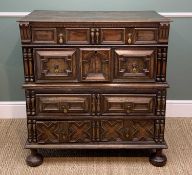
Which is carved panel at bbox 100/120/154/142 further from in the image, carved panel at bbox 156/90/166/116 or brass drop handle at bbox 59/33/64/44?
brass drop handle at bbox 59/33/64/44

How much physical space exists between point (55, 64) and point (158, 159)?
2.98ft

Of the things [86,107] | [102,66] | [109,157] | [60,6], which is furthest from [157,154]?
[60,6]

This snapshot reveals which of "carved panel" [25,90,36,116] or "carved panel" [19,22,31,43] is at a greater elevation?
"carved panel" [19,22,31,43]

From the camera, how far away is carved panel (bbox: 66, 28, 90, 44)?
6.04 feet

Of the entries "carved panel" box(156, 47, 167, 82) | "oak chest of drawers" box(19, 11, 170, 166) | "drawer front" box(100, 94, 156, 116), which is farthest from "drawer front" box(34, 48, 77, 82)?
"carved panel" box(156, 47, 167, 82)

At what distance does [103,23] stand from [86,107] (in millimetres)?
525

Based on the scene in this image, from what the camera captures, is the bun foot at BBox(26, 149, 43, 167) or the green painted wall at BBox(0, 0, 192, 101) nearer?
the bun foot at BBox(26, 149, 43, 167)

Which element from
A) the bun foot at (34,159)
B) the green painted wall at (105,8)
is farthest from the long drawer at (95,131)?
the green painted wall at (105,8)

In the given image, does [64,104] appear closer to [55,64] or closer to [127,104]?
[55,64]

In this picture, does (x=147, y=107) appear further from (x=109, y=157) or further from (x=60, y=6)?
(x=60, y=6)

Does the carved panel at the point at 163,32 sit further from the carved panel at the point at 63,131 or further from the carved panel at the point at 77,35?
the carved panel at the point at 63,131

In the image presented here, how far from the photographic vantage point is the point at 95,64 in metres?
1.91

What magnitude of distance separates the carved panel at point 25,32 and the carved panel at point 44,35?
3cm

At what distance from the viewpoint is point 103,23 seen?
1.83 m
